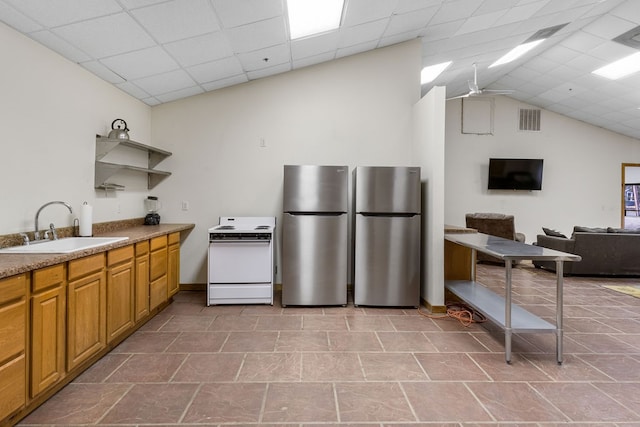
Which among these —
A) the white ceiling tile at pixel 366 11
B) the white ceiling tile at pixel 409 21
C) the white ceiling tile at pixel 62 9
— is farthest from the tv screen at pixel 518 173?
the white ceiling tile at pixel 62 9

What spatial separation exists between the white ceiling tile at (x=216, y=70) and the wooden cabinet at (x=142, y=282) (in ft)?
6.33

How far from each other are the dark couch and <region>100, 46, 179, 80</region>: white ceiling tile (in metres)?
6.21

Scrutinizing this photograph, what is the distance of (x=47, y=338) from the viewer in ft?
6.20

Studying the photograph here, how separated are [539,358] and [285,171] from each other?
2.90m

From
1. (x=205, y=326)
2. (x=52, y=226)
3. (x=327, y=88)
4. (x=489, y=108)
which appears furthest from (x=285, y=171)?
(x=489, y=108)

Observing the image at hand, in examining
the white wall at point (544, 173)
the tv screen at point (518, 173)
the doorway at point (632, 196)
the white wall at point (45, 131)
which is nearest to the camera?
the white wall at point (45, 131)

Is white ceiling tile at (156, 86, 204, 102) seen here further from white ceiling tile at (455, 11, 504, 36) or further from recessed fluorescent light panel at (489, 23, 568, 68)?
recessed fluorescent light panel at (489, 23, 568, 68)

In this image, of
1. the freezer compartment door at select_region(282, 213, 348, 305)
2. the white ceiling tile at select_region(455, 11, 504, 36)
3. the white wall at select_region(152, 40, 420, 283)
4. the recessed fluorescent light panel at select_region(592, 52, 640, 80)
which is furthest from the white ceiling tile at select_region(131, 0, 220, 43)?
the recessed fluorescent light panel at select_region(592, 52, 640, 80)

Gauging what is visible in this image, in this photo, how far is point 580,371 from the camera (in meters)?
2.38

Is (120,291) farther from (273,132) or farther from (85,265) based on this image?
(273,132)

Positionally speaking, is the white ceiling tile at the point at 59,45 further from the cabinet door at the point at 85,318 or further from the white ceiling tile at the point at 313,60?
the white ceiling tile at the point at 313,60

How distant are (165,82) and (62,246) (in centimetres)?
211

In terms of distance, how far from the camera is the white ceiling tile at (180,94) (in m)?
4.04

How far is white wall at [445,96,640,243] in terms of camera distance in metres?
7.67
